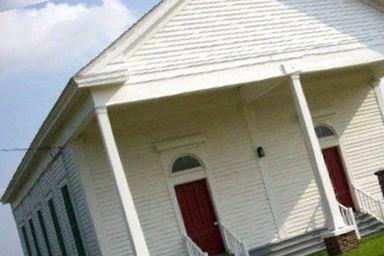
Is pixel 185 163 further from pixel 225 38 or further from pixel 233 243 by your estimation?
pixel 225 38

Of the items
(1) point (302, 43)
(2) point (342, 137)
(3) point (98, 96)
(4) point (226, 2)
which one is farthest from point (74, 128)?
(2) point (342, 137)

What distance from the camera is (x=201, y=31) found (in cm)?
1559

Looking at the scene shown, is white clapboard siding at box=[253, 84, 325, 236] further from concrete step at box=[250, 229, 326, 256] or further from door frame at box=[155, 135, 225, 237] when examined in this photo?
door frame at box=[155, 135, 225, 237]

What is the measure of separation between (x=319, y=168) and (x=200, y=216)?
3.67 metres

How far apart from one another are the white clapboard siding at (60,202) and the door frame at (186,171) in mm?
2305

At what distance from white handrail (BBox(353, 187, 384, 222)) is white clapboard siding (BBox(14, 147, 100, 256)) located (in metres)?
8.08

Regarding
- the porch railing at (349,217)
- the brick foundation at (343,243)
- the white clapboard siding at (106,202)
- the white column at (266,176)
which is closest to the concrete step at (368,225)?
the porch railing at (349,217)

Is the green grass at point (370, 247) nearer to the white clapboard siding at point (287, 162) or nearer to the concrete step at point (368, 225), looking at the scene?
the concrete step at point (368, 225)

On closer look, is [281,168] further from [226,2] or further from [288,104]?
[226,2]

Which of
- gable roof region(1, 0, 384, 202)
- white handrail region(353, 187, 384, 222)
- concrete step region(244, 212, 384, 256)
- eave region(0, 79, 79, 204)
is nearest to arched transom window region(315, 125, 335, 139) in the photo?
white handrail region(353, 187, 384, 222)

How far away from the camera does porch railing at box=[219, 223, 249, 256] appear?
55.3 feet

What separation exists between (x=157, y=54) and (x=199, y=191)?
458 centimetres

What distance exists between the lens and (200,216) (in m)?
17.6

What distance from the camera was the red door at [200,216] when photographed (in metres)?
17.4
